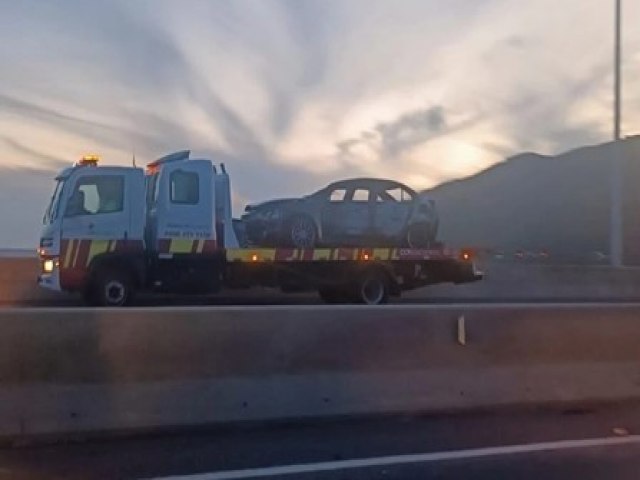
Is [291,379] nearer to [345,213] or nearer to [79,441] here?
[79,441]

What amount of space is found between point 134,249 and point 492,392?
41.6 ft

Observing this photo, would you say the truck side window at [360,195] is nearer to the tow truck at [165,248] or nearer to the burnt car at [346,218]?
the burnt car at [346,218]

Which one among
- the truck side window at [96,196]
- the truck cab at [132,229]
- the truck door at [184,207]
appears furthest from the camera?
the truck door at [184,207]

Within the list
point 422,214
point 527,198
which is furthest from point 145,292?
point 527,198

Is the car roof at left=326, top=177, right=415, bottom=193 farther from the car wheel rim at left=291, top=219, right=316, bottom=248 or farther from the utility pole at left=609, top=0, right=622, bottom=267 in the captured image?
the utility pole at left=609, top=0, right=622, bottom=267

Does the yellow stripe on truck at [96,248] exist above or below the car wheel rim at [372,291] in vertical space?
above

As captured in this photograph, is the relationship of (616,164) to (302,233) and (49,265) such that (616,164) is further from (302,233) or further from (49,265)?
(49,265)

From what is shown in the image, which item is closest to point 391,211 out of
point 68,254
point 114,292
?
point 114,292

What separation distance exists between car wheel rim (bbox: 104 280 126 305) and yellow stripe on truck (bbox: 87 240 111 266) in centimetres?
57

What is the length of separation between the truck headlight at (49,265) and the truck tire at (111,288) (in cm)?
79

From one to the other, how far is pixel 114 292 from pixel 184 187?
2.34 meters

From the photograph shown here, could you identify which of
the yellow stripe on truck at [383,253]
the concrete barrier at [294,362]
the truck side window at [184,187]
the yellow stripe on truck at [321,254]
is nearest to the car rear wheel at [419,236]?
the yellow stripe on truck at [383,253]

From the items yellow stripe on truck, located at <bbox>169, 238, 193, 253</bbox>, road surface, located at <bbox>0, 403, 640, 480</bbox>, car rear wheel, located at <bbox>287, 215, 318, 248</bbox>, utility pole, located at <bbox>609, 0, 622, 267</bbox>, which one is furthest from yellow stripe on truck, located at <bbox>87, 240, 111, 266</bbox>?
utility pole, located at <bbox>609, 0, 622, 267</bbox>

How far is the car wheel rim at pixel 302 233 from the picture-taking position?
81.1 feet
